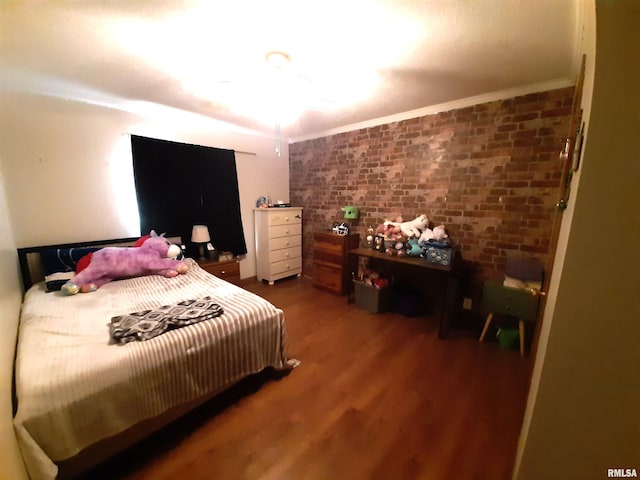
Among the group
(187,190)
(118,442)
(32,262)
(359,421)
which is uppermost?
(187,190)

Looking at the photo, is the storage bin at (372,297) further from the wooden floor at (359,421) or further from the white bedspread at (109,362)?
the white bedspread at (109,362)

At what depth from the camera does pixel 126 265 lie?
2330 mm

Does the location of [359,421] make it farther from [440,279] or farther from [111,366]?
[440,279]

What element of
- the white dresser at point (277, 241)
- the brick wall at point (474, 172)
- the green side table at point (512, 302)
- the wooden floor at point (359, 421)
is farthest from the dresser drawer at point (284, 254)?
the green side table at point (512, 302)

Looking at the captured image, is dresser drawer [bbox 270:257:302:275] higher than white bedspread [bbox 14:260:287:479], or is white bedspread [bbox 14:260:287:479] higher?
white bedspread [bbox 14:260:287:479]

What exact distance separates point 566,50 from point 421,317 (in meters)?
2.49

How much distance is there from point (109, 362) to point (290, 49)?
2077 millimetres

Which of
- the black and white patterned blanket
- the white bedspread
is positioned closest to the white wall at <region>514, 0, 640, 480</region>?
the white bedspread

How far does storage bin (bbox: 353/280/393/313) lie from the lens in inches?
112

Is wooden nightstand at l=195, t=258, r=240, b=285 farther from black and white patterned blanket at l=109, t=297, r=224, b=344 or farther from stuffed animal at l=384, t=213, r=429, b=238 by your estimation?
stuffed animal at l=384, t=213, r=429, b=238

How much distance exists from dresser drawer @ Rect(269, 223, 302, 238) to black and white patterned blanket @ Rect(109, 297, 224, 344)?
6.67 ft

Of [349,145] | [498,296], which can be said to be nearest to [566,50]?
[498,296]

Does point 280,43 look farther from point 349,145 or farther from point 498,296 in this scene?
point 498,296

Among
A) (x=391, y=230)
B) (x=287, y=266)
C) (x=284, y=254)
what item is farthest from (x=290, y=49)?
(x=287, y=266)
